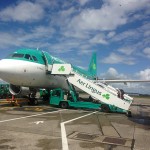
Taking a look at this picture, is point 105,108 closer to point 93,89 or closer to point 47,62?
point 93,89

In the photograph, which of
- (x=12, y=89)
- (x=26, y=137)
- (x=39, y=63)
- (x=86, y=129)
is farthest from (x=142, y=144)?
(x=12, y=89)

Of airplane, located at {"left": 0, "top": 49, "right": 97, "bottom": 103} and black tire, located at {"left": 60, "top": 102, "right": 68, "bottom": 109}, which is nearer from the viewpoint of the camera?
airplane, located at {"left": 0, "top": 49, "right": 97, "bottom": 103}

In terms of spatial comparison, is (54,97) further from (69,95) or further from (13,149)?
(13,149)

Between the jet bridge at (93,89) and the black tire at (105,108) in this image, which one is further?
the black tire at (105,108)

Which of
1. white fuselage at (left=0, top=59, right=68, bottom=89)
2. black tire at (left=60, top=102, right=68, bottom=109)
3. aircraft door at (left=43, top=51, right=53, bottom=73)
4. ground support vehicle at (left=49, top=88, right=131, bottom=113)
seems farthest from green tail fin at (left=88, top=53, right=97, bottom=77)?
black tire at (left=60, top=102, right=68, bottom=109)

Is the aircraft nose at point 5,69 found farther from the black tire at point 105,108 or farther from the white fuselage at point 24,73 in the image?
the black tire at point 105,108

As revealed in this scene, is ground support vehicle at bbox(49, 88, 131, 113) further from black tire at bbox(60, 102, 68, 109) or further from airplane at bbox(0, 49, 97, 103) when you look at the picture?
airplane at bbox(0, 49, 97, 103)

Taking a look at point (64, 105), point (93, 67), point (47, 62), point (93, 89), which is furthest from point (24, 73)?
point (93, 67)

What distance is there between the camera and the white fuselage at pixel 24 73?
17438mm

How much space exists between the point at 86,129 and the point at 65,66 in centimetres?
955

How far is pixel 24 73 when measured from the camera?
18.2m

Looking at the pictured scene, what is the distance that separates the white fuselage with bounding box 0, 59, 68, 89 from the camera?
57.2 feet

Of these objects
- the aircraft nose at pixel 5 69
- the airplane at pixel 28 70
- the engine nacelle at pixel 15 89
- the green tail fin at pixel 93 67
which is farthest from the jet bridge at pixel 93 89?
the green tail fin at pixel 93 67

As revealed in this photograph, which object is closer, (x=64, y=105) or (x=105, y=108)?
(x=105, y=108)
